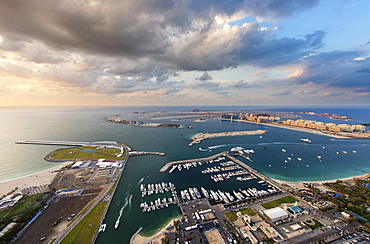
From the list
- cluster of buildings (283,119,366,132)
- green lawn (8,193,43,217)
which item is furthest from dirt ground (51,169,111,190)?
cluster of buildings (283,119,366,132)

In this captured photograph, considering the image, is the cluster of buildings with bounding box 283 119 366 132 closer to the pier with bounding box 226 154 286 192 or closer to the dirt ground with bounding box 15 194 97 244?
the pier with bounding box 226 154 286 192

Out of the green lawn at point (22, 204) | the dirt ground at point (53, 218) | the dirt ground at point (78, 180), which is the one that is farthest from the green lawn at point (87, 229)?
the green lawn at point (22, 204)

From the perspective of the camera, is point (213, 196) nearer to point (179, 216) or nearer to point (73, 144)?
point (179, 216)

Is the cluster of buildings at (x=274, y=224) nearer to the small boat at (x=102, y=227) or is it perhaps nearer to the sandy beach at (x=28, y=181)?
the small boat at (x=102, y=227)

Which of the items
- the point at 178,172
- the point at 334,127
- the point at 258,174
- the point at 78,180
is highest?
the point at 334,127

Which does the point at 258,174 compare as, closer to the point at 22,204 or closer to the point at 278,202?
the point at 278,202

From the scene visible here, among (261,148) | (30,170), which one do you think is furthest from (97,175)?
(261,148)

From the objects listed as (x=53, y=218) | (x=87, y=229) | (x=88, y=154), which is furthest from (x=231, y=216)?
(x=88, y=154)
